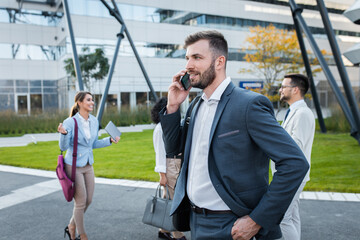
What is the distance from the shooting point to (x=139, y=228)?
496 centimetres

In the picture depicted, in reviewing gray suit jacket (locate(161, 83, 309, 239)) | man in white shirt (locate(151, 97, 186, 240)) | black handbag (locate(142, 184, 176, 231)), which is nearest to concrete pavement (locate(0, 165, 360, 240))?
man in white shirt (locate(151, 97, 186, 240))

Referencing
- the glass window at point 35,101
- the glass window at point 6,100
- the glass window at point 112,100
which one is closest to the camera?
the glass window at point 112,100

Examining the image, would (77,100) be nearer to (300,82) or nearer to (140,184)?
(300,82)

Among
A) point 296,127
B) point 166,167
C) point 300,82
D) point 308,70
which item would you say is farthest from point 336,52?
point 166,167

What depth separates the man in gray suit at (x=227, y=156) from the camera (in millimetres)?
1933

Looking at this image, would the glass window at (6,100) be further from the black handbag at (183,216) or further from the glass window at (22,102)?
the black handbag at (183,216)

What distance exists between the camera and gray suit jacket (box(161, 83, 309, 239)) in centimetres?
191

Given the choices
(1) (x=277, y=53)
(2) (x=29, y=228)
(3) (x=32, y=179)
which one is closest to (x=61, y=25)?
(1) (x=277, y=53)

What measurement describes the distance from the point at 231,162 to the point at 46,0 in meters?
37.0

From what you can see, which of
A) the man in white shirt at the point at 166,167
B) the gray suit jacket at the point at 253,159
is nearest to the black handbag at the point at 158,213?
the man in white shirt at the point at 166,167

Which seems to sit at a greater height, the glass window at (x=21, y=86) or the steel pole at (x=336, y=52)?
the steel pole at (x=336, y=52)

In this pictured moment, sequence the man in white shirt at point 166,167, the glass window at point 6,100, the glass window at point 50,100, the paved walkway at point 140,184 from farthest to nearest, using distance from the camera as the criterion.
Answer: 1. the glass window at point 50,100
2. the glass window at point 6,100
3. the paved walkway at point 140,184
4. the man in white shirt at point 166,167

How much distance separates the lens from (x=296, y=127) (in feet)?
12.0

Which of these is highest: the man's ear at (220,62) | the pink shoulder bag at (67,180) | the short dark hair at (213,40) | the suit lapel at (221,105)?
the short dark hair at (213,40)
